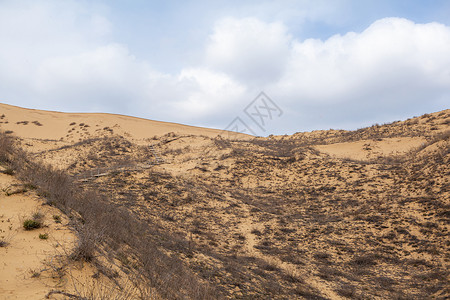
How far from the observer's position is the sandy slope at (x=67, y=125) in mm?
42906

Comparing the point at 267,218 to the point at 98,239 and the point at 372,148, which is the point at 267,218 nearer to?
the point at 98,239

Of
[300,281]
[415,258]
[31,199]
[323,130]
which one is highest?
[323,130]

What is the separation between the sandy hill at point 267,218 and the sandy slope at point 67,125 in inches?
607

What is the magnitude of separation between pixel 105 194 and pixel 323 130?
3716 centimetres

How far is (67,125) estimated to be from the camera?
4781cm

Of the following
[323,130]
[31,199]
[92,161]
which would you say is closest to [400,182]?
[31,199]

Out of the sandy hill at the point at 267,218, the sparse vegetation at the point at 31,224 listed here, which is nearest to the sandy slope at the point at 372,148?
the sandy hill at the point at 267,218

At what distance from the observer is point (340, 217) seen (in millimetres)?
16062

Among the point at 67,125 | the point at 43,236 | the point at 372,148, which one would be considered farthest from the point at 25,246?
the point at 67,125

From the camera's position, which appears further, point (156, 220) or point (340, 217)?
point (340, 217)

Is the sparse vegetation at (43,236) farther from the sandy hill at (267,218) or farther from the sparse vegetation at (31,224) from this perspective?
the sandy hill at (267,218)

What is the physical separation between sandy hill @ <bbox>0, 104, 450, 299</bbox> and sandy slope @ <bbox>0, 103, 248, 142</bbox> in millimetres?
15429

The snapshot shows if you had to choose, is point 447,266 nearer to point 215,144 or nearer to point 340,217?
point 340,217

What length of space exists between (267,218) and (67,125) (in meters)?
44.0
